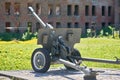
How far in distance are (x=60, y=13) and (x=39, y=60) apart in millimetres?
49909

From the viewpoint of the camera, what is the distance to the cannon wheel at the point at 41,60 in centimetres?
1234

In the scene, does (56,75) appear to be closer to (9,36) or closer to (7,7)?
(9,36)

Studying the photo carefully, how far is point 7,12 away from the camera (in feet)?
189

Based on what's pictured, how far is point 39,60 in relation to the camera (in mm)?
12594

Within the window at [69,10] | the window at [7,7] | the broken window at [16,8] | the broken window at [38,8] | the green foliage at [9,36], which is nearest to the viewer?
the green foliage at [9,36]

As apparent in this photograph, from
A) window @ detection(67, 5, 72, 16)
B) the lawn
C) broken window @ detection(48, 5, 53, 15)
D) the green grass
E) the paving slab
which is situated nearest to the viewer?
the paving slab

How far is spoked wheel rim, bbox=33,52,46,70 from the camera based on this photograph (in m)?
12.5

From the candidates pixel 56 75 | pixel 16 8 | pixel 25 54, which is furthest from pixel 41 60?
pixel 16 8

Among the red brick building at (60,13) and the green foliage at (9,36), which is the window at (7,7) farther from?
the green foliage at (9,36)

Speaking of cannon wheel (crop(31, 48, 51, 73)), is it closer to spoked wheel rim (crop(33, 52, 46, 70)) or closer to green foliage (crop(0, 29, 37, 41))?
spoked wheel rim (crop(33, 52, 46, 70))

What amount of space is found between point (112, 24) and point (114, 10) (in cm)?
222

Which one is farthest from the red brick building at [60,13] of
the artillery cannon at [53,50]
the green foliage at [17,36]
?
the artillery cannon at [53,50]

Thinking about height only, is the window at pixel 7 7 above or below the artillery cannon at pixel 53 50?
above

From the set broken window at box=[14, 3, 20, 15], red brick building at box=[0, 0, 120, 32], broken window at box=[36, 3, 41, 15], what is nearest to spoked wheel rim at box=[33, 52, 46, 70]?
red brick building at box=[0, 0, 120, 32]
